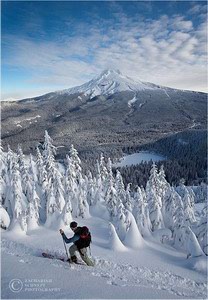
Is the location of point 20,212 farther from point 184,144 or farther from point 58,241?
point 184,144

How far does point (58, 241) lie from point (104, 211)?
16655mm

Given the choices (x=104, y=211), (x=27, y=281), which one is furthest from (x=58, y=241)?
(x=104, y=211)

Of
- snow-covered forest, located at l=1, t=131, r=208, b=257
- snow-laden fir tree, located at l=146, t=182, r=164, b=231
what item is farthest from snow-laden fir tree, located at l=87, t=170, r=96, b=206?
snow-laden fir tree, located at l=146, t=182, r=164, b=231

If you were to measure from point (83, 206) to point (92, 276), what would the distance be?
22580 millimetres

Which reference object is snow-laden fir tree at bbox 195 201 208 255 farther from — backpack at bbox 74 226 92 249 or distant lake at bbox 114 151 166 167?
distant lake at bbox 114 151 166 167

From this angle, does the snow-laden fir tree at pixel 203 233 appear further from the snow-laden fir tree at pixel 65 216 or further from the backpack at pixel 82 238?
the backpack at pixel 82 238

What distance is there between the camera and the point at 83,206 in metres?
33.9

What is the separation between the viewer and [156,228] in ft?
105

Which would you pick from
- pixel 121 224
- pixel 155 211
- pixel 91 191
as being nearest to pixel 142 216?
pixel 155 211

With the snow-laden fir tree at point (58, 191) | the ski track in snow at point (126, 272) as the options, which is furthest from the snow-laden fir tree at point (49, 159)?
the ski track in snow at point (126, 272)

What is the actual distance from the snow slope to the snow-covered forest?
2.13m

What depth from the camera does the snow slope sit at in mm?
9703

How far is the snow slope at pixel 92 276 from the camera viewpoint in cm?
970

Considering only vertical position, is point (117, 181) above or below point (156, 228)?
above
